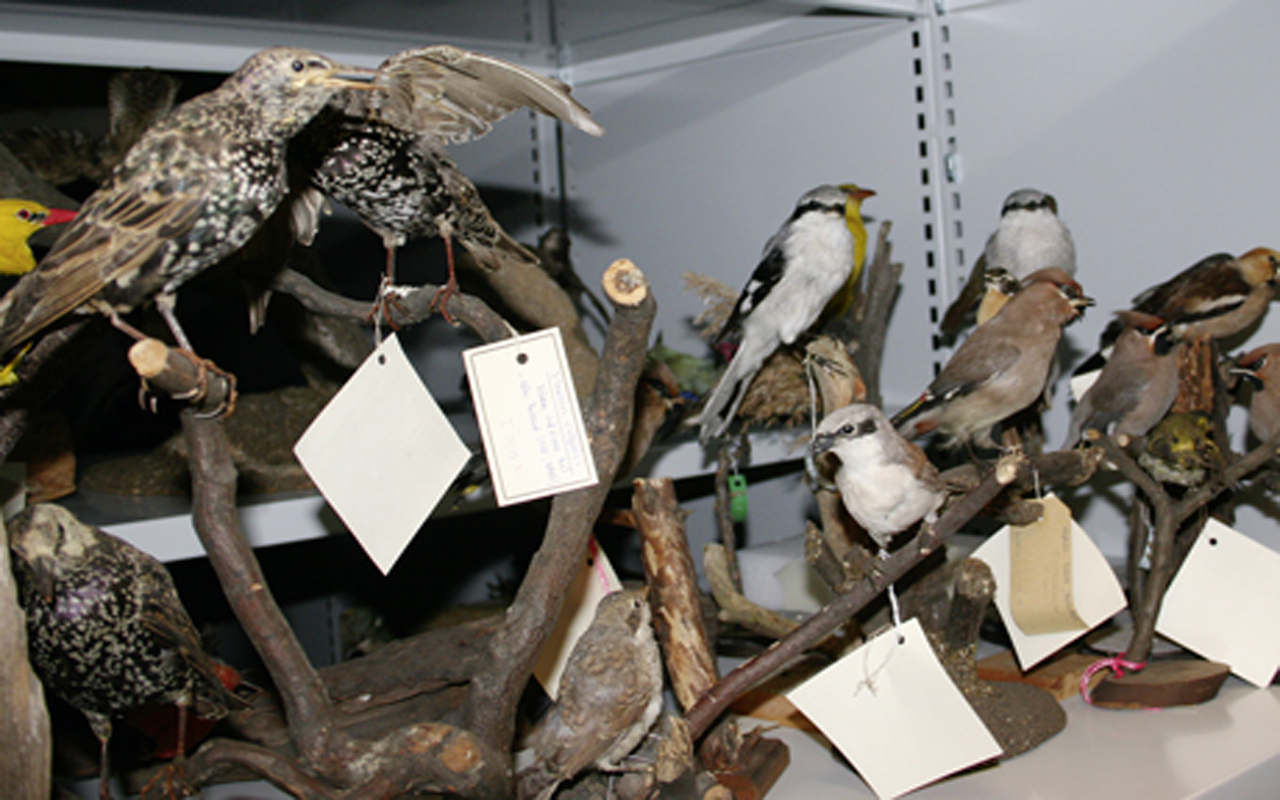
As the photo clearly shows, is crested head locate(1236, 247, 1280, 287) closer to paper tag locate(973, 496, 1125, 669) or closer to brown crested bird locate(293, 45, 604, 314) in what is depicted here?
paper tag locate(973, 496, 1125, 669)

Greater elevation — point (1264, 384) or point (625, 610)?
point (1264, 384)

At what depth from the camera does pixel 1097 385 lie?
4.75ft

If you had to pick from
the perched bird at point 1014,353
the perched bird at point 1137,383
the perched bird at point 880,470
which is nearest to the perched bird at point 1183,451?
the perched bird at point 1137,383

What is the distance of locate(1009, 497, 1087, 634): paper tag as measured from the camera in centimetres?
127

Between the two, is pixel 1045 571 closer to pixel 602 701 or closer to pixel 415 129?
pixel 602 701

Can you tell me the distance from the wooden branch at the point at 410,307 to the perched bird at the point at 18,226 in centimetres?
23

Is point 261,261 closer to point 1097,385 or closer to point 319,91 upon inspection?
point 319,91

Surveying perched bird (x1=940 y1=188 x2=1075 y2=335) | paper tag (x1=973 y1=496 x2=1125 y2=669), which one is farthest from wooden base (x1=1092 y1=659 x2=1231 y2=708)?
perched bird (x1=940 y1=188 x2=1075 y2=335)

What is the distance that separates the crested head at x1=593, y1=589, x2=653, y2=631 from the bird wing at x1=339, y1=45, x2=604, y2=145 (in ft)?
1.76

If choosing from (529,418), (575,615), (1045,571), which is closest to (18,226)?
(529,418)

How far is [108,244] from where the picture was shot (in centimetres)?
77

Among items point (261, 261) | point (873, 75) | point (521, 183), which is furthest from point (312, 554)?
point (873, 75)

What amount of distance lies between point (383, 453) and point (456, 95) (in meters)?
0.40

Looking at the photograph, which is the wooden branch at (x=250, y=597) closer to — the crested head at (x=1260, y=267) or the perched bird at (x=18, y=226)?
the perched bird at (x=18, y=226)
